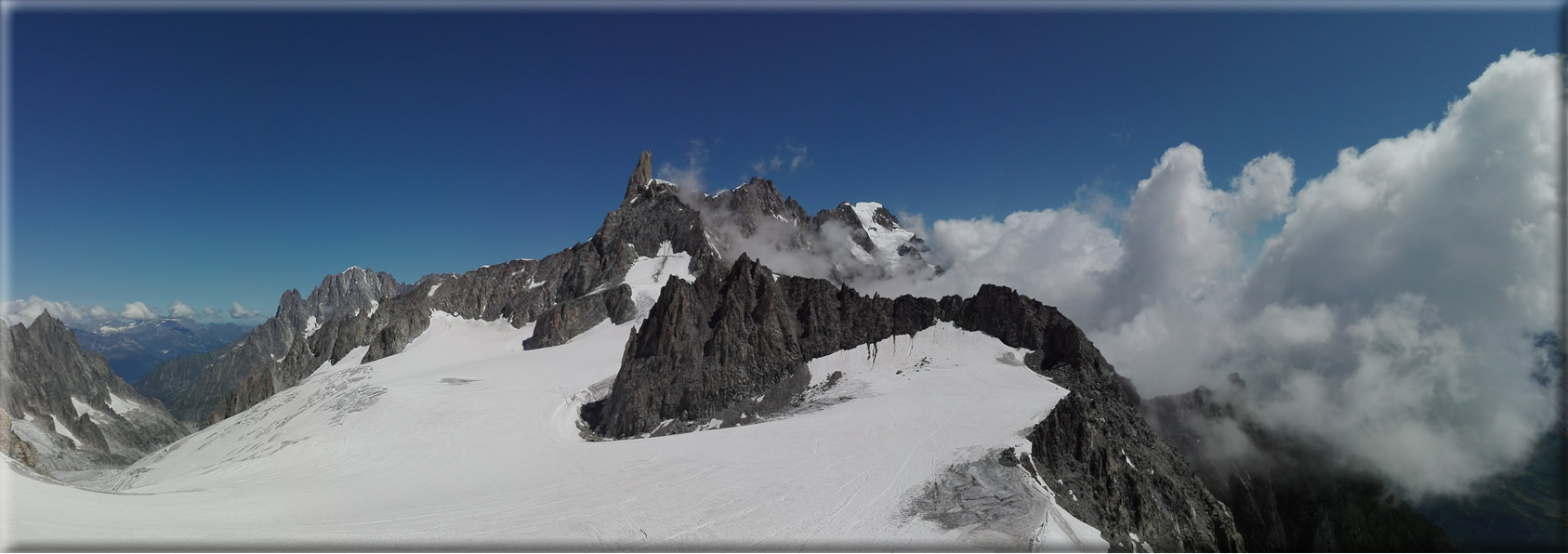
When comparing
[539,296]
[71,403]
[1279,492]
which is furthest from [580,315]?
[71,403]

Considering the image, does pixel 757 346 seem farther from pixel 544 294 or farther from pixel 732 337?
pixel 544 294

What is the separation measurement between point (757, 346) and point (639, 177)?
11977 cm

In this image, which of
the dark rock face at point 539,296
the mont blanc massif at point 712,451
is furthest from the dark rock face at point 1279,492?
the dark rock face at point 539,296

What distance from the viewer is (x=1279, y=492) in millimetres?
85625

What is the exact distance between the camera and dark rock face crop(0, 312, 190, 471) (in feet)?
344

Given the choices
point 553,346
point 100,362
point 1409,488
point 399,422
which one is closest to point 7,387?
point 100,362

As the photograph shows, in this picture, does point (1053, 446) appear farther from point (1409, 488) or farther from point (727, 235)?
point (727, 235)

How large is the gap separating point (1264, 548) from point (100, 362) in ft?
944

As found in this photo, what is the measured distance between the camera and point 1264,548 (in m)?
69.0

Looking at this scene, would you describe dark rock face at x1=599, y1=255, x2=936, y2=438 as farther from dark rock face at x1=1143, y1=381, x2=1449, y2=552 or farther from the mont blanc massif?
dark rock face at x1=1143, y1=381, x2=1449, y2=552

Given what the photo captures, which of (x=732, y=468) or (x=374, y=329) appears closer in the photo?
(x=732, y=468)

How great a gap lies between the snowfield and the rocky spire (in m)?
99.0

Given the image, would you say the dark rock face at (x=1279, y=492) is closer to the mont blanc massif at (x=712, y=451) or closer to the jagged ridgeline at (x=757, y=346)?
the mont blanc massif at (x=712, y=451)

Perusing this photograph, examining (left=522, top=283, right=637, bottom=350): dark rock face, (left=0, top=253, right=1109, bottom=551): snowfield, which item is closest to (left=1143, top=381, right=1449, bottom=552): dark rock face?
(left=0, top=253, right=1109, bottom=551): snowfield
